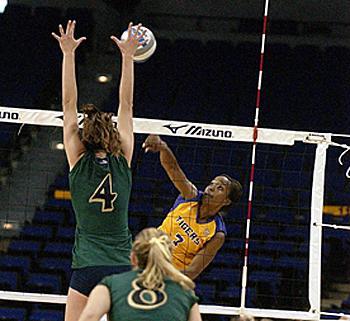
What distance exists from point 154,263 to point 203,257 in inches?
110

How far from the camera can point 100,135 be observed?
5.18 meters

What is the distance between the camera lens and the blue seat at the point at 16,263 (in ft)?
39.1

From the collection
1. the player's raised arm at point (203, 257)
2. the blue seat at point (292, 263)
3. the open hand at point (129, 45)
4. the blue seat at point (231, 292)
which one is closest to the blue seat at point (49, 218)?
the blue seat at point (231, 292)

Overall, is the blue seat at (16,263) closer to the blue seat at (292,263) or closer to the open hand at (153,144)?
the blue seat at (292,263)

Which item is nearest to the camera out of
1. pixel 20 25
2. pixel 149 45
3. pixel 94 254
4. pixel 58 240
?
pixel 94 254

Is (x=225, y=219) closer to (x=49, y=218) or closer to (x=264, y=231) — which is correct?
(x=264, y=231)

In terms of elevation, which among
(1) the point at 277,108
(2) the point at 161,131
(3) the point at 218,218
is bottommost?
(3) the point at 218,218

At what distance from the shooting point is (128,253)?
5195 mm

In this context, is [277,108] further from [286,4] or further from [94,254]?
[94,254]

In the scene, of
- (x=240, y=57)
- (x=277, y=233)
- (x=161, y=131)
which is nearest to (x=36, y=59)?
(x=240, y=57)

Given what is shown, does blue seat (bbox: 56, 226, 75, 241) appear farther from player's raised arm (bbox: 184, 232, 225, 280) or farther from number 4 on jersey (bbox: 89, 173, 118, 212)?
number 4 on jersey (bbox: 89, 173, 118, 212)

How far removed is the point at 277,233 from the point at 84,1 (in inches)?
216

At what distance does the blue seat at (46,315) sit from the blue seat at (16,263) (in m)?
0.75

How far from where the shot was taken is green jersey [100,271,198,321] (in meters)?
3.98
